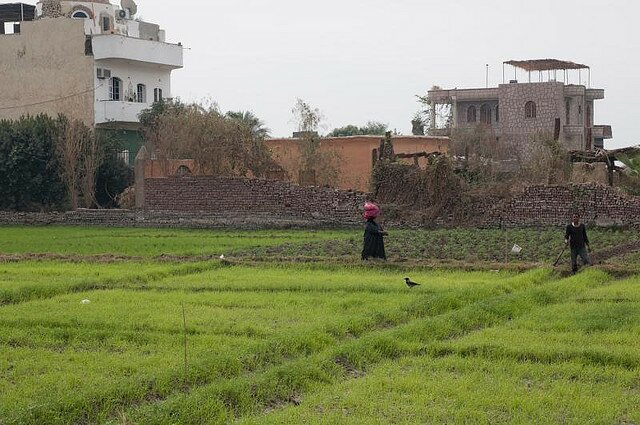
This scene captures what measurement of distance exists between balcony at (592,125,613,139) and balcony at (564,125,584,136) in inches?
216

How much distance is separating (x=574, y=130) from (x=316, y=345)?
2290 inches

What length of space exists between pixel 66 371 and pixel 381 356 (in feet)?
12.5

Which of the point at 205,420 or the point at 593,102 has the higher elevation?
the point at 593,102

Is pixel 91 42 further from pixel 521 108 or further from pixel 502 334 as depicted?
pixel 502 334

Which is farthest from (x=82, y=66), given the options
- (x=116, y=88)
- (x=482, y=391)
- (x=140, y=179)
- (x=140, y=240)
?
(x=482, y=391)

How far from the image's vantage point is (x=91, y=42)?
52.1 m

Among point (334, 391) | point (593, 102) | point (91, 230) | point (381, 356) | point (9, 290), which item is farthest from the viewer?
point (593, 102)

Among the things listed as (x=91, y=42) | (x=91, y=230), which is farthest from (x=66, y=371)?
(x=91, y=42)

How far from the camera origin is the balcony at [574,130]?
6838 cm

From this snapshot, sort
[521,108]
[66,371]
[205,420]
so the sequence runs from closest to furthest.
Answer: [205,420], [66,371], [521,108]

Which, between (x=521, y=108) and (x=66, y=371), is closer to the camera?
(x=66, y=371)

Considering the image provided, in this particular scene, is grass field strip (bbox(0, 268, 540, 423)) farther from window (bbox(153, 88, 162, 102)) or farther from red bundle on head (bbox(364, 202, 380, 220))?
window (bbox(153, 88, 162, 102))

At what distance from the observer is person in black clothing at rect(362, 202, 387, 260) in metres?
23.3

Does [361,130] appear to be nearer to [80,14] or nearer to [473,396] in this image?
[80,14]
